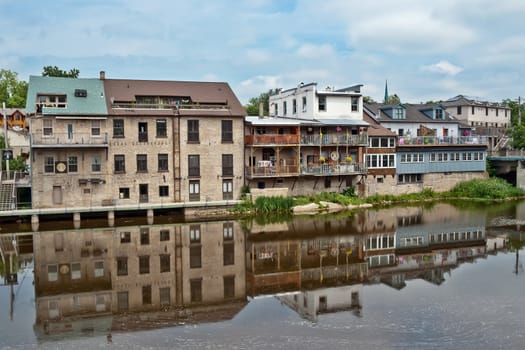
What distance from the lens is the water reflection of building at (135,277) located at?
18250 mm

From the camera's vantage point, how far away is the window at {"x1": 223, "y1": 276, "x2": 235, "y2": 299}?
67.6 feet

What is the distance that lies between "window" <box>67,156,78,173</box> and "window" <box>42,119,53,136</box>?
2292mm

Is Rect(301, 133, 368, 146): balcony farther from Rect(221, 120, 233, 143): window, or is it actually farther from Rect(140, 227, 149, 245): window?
Rect(140, 227, 149, 245): window

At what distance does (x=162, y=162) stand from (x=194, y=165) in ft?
8.30

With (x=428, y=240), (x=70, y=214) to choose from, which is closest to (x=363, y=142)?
(x=428, y=240)

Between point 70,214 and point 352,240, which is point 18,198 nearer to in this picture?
point 70,214

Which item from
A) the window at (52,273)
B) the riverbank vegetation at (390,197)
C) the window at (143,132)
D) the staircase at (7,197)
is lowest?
the window at (52,273)

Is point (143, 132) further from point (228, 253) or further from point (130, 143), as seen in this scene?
point (228, 253)

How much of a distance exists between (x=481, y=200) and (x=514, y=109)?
112 feet

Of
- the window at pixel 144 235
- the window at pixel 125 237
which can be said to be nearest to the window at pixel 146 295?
the window at pixel 144 235

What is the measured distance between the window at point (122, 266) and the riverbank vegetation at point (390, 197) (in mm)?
14653

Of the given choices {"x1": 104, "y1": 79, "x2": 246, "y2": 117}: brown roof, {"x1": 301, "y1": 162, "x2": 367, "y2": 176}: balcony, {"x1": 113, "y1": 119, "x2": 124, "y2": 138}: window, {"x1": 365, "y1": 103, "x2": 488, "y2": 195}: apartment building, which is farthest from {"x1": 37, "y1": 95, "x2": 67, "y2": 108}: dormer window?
{"x1": 365, "y1": 103, "x2": 488, "y2": 195}: apartment building

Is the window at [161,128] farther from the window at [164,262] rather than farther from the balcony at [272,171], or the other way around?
the window at [164,262]

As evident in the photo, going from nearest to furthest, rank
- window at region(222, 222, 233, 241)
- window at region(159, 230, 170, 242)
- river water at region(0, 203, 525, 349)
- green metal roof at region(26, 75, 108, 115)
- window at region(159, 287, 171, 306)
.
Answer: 1. river water at region(0, 203, 525, 349)
2. window at region(159, 287, 171, 306)
3. window at region(159, 230, 170, 242)
4. window at region(222, 222, 233, 241)
5. green metal roof at region(26, 75, 108, 115)
